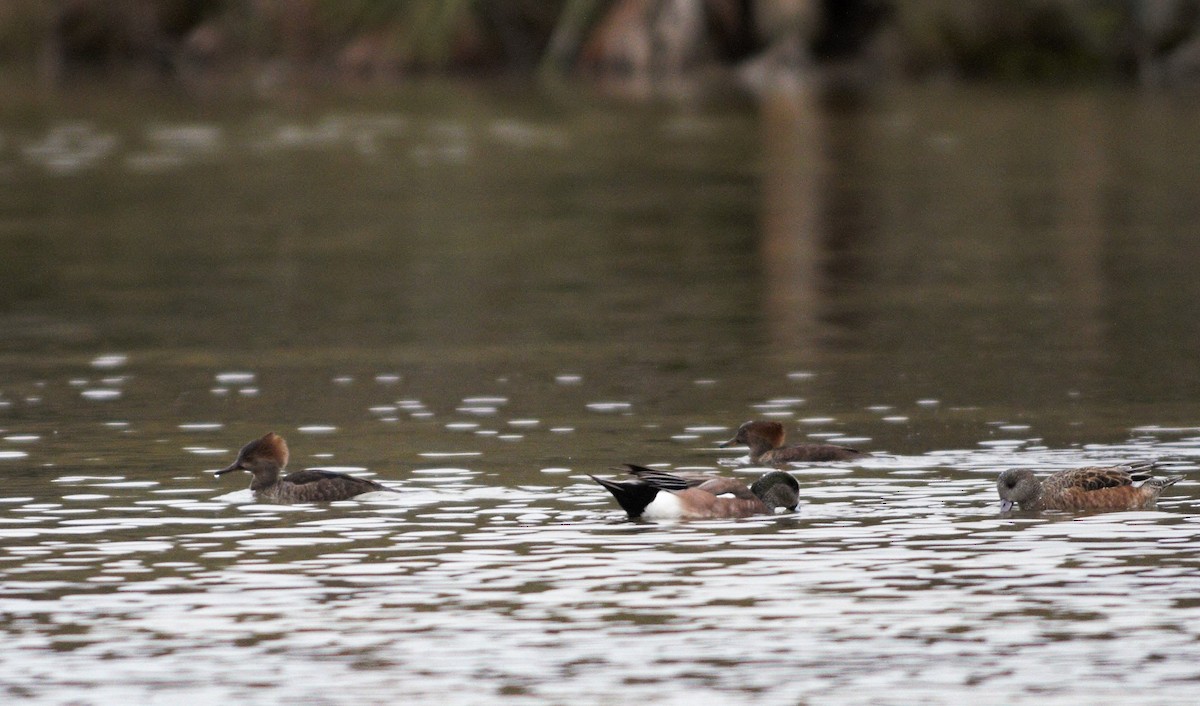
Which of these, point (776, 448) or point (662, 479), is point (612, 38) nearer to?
point (776, 448)

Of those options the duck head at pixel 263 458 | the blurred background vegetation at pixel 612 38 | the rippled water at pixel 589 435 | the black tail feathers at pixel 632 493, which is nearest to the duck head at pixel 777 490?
the rippled water at pixel 589 435

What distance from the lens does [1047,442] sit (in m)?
14.3

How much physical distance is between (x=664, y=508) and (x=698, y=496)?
7.1 inches

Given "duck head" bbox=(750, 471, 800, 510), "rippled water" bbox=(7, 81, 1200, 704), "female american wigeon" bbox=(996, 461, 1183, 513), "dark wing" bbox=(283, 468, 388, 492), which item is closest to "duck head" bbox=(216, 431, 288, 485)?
"rippled water" bbox=(7, 81, 1200, 704)

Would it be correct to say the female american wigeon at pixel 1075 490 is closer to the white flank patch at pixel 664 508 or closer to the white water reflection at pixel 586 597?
the white water reflection at pixel 586 597

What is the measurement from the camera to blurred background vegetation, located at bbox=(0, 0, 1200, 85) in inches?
2405

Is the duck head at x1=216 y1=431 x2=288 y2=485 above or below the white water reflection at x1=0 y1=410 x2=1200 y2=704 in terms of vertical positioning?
above

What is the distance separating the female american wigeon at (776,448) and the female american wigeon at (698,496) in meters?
1.52

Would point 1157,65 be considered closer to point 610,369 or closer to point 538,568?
point 610,369

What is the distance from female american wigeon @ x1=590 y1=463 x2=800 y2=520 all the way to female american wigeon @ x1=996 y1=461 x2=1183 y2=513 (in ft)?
3.48

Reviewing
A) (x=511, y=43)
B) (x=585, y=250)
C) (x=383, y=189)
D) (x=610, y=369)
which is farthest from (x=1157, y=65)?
(x=610, y=369)

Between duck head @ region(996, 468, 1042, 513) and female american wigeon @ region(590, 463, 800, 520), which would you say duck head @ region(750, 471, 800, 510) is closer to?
female american wigeon @ region(590, 463, 800, 520)

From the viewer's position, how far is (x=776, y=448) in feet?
45.4

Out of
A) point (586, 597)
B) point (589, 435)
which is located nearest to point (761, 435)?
point (589, 435)
